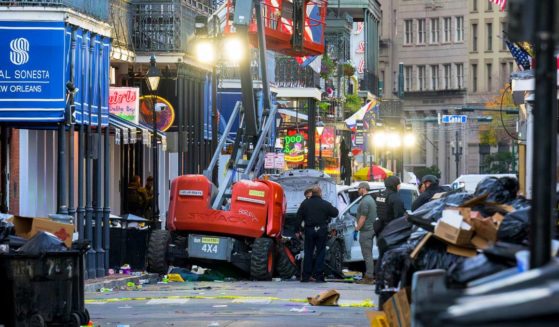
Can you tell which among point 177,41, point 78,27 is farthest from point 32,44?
point 177,41

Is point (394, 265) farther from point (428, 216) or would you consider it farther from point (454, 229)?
point (454, 229)

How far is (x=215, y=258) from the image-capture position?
3042cm

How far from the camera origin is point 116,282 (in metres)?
29.1

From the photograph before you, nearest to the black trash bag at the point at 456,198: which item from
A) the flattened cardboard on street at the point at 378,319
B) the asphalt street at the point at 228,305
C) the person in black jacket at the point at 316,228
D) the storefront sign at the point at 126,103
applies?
the flattened cardboard on street at the point at 378,319

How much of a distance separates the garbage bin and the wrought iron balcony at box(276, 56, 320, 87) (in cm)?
5309

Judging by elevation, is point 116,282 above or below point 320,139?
below

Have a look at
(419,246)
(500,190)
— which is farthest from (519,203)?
(419,246)

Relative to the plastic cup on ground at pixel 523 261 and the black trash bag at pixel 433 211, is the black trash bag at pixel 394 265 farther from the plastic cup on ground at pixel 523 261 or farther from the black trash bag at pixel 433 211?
the plastic cup on ground at pixel 523 261

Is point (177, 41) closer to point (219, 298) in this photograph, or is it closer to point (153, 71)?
point (153, 71)

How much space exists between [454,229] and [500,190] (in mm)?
2727

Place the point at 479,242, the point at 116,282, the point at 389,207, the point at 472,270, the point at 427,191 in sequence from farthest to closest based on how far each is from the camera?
the point at 389,207 < the point at 116,282 < the point at 427,191 < the point at 479,242 < the point at 472,270

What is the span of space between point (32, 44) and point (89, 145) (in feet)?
7.68

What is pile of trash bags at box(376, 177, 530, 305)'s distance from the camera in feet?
45.3

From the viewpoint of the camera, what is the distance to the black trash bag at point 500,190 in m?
16.7
